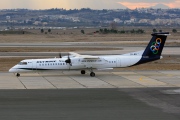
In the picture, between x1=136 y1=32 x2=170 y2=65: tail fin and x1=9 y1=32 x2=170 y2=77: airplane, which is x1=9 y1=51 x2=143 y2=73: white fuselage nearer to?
x1=9 y1=32 x2=170 y2=77: airplane

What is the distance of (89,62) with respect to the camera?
1973 inches

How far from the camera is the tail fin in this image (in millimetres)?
→ 50875

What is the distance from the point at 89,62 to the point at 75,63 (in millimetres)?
1476

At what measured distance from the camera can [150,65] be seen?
63.2m
